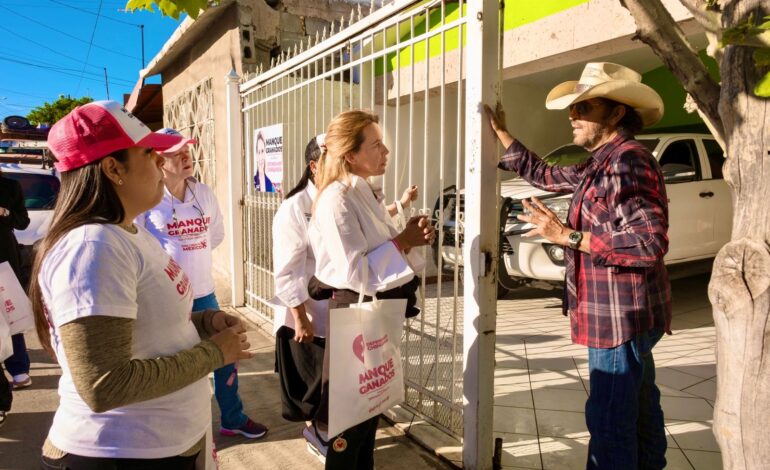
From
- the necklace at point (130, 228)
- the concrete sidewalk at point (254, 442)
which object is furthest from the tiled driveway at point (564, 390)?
the necklace at point (130, 228)

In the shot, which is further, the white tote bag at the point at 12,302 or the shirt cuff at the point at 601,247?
the white tote bag at the point at 12,302

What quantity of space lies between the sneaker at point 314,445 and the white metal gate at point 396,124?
0.65 meters

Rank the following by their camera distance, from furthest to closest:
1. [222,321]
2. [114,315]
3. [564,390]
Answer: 1. [564,390]
2. [222,321]
3. [114,315]

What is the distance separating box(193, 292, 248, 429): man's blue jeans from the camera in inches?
119

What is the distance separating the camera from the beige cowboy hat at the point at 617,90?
204 centimetres

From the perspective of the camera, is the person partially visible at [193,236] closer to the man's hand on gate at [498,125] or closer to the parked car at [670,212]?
the man's hand on gate at [498,125]

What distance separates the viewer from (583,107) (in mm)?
2172

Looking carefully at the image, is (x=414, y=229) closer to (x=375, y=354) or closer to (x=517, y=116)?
(x=375, y=354)

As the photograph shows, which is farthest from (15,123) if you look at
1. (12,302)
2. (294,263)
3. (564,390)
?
(564,390)

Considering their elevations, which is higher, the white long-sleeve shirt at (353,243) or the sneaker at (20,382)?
the white long-sleeve shirt at (353,243)

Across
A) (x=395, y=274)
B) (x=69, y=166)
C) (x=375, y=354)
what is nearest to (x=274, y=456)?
(x=375, y=354)

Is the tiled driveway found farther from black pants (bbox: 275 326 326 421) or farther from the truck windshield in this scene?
the truck windshield

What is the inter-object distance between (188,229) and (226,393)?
984 millimetres

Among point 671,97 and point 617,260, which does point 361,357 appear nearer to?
point 617,260
